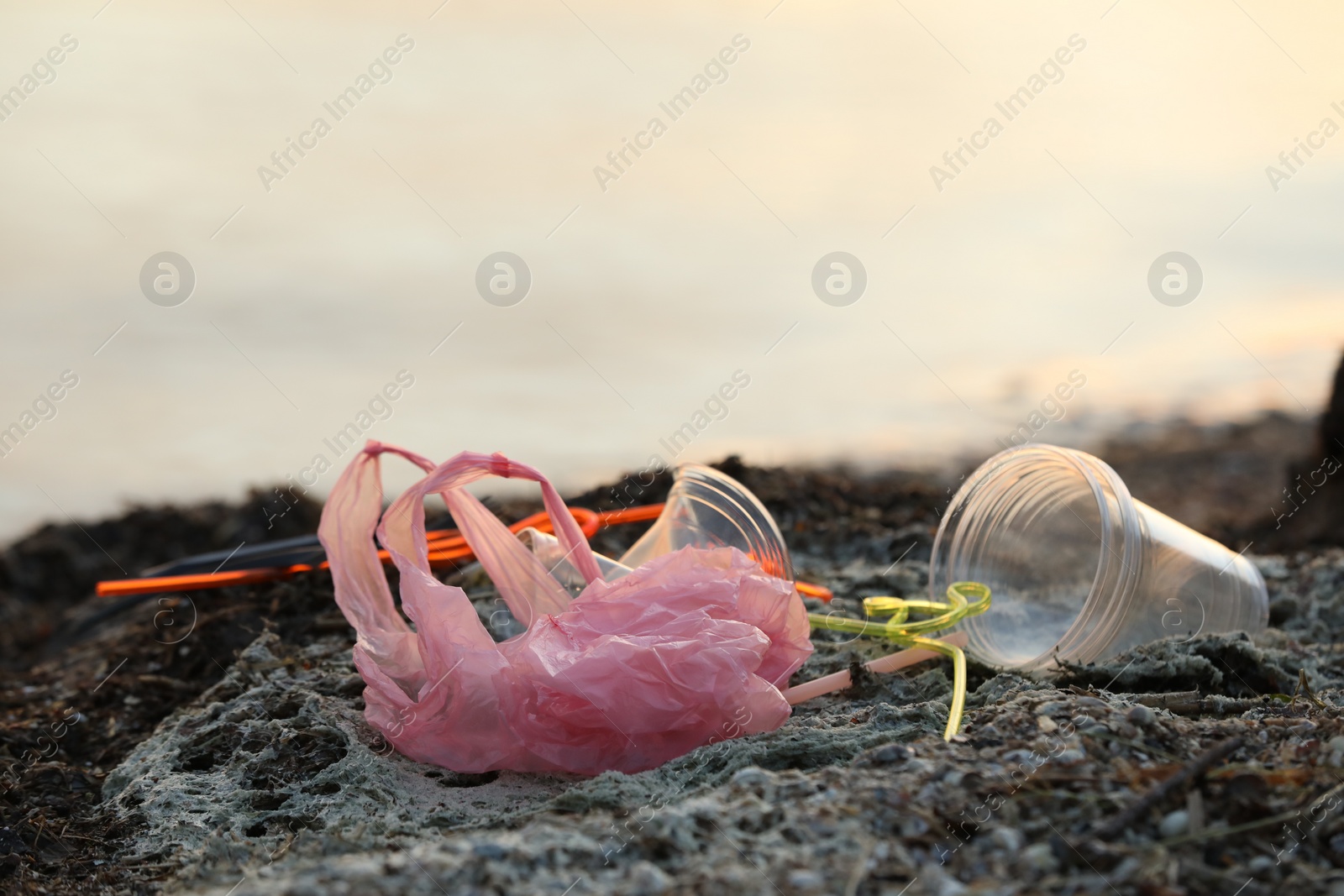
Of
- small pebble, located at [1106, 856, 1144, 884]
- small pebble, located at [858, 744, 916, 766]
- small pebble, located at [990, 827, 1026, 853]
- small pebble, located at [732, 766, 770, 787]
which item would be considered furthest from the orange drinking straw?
small pebble, located at [1106, 856, 1144, 884]

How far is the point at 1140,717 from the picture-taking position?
2.22m

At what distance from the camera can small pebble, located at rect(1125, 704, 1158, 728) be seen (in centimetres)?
221

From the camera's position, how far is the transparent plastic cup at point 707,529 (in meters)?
3.28

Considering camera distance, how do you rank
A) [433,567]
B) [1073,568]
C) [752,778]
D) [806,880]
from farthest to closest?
[433,567] → [1073,568] → [752,778] → [806,880]

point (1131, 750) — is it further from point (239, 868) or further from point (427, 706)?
point (239, 868)

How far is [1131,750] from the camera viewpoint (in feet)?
7.00

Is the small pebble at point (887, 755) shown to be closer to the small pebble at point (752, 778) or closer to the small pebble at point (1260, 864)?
the small pebble at point (752, 778)

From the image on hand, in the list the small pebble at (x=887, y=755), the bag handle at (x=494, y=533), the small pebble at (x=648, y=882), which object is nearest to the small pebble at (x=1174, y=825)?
the small pebble at (x=887, y=755)

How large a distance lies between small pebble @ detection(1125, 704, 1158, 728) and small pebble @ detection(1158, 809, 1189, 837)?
0.32m

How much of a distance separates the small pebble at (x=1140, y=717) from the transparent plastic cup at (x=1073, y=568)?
2.59 ft

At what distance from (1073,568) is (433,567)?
7.68ft

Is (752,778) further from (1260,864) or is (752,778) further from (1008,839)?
(1260,864)

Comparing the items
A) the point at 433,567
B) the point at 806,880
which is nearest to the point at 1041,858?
the point at 806,880

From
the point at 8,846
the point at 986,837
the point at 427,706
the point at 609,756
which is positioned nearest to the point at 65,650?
the point at 8,846
